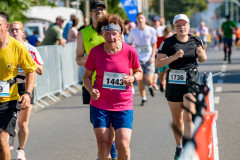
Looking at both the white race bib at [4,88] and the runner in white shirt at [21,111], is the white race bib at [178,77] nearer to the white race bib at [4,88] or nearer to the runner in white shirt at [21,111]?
the runner in white shirt at [21,111]

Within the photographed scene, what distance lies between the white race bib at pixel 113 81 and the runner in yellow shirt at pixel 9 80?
703 mm

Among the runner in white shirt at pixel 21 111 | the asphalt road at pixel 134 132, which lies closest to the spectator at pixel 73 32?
the asphalt road at pixel 134 132

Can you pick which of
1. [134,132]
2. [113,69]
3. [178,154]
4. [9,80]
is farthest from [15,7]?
[113,69]

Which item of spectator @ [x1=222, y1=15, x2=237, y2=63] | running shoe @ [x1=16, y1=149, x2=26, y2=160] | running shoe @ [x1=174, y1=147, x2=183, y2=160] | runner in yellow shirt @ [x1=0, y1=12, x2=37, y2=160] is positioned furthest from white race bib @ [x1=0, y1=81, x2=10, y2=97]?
spectator @ [x1=222, y1=15, x2=237, y2=63]

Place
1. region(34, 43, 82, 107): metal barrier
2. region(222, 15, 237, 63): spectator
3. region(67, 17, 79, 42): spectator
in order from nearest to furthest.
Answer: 1. region(34, 43, 82, 107): metal barrier
2. region(67, 17, 79, 42): spectator
3. region(222, 15, 237, 63): spectator

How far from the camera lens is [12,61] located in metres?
5.27

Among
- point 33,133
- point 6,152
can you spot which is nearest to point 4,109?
point 6,152

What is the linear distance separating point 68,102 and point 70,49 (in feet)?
9.31

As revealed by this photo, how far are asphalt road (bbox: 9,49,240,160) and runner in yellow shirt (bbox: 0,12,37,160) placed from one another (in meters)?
1.82

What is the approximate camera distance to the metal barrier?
39.5 feet

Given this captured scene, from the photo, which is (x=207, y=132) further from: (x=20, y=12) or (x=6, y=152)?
(x=20, y=12)

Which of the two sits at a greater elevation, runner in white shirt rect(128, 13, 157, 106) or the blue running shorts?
runner in white shirt rect(128, 13, 157, 106)

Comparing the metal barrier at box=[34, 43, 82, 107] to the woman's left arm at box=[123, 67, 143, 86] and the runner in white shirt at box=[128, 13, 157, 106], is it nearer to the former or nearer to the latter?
the runner in white shirt at box=[128, 13, 157, 106]

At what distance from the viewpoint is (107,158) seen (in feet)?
17.6
